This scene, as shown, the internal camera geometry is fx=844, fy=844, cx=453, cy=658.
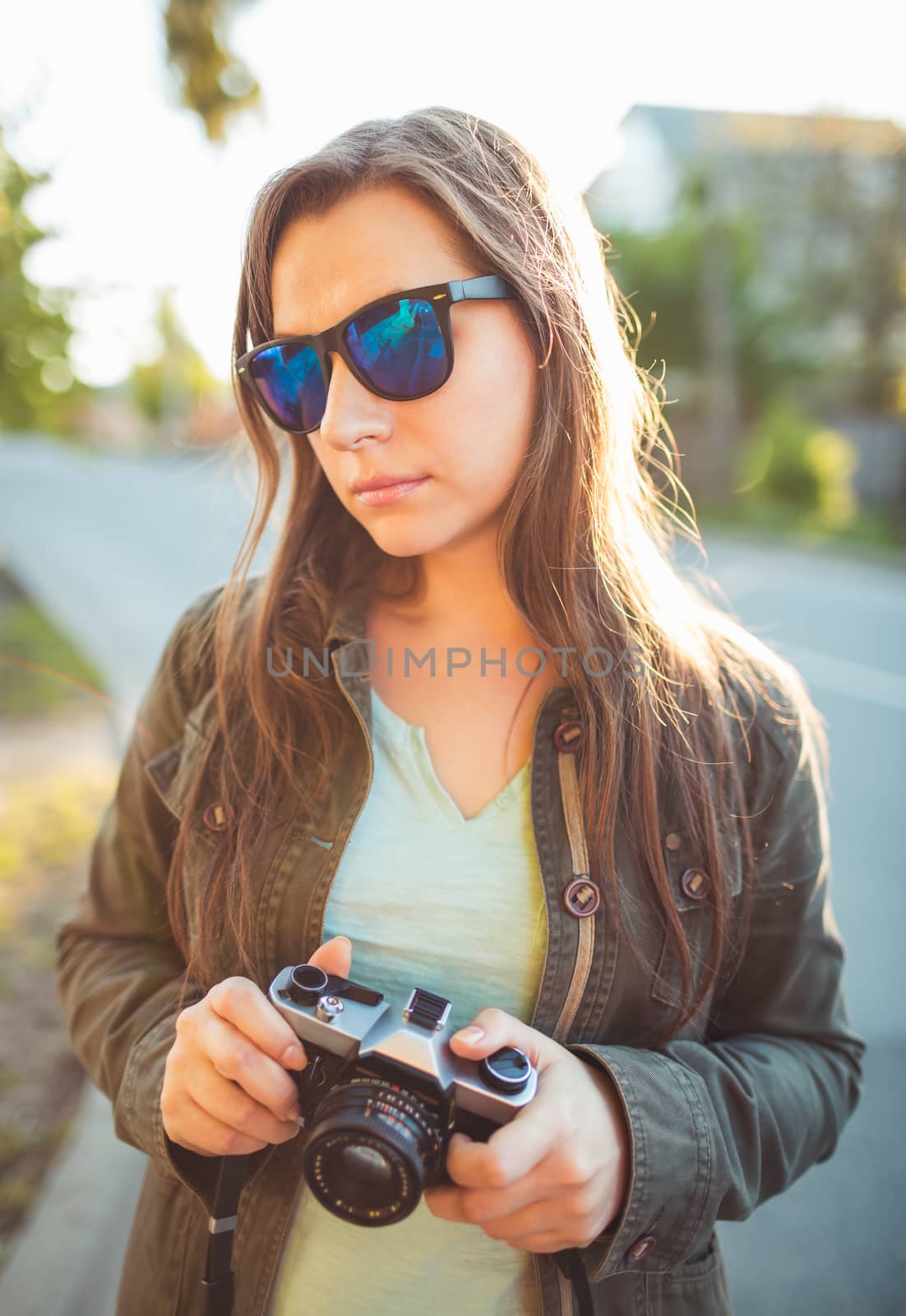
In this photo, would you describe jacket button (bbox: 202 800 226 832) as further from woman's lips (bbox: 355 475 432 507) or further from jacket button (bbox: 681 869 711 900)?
jacket button (bbox: 681 869 711 900)

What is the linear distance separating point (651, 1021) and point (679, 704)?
49cm

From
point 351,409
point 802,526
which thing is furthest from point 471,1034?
point 802,526

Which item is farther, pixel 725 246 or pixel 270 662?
pixel 725 246

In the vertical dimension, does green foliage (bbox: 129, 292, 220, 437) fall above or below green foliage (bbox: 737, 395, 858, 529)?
above

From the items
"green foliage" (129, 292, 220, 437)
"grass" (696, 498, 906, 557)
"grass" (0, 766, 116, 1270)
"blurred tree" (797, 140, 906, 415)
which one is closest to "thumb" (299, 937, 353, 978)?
"grass" (0, 766, 116, 1270)

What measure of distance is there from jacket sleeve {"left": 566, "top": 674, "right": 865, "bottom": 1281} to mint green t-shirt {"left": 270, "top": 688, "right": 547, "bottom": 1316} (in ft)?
0.47

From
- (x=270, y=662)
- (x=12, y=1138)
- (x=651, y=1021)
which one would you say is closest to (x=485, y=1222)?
(x=651, y=1021)

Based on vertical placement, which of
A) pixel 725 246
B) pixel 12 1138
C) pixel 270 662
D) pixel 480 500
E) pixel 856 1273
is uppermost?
pixel 725 246

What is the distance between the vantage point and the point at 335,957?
3.55 feet

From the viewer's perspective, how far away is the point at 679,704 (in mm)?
1377

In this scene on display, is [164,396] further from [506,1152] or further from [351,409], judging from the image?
[506,1152]

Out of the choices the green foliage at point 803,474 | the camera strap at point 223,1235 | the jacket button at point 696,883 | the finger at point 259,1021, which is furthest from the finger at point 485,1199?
the green foliage at point 803,474

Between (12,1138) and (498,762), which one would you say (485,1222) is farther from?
(12,1138)

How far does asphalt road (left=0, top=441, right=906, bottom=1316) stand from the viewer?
6.95ft
